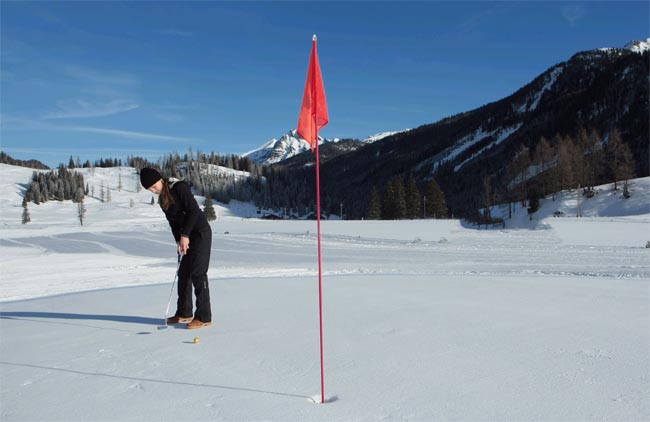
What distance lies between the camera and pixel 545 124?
446 feet

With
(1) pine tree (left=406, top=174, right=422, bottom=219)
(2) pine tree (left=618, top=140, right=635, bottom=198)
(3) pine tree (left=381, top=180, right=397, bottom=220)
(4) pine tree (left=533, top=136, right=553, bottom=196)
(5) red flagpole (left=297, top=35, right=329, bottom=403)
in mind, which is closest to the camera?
(5) red flagpole (left=297, top=35, right=329, bottom=403)

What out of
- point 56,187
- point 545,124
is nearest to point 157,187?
point 56,187

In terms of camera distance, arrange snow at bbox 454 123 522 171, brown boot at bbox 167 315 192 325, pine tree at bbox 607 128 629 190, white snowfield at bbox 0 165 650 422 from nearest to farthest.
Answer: white snowfield at bbox 0 165 650 422 → brown boot at bbox 167 315 192 325 → pine tree at bbox 607 128 629 190 → snow at bbox 454 123 522 171

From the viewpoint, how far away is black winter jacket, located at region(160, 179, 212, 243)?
477 centimetres

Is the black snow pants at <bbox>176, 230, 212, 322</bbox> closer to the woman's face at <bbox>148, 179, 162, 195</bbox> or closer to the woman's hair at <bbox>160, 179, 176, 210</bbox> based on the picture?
the woman's hair at <bbox>160, 179, 176, 210</bbox>

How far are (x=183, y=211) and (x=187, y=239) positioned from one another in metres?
0.41

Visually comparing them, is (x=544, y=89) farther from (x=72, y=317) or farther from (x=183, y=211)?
(x=72, y=317)

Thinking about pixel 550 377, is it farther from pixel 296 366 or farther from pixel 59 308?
pixel 59 308

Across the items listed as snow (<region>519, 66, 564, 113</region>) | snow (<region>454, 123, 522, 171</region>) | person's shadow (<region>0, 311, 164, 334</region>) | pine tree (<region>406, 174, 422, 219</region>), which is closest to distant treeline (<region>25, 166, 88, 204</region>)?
pine tree (<region>406, 174, 422, 219</region>)

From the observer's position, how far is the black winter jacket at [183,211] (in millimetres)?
4766

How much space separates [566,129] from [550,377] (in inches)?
5627

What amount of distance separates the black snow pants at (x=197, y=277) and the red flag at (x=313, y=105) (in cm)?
205

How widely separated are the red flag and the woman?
1892mm

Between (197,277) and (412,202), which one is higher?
(412,202)
